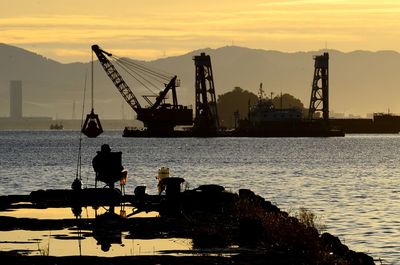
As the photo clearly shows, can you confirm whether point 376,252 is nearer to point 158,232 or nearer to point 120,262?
point 158,232

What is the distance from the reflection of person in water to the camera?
33188mm

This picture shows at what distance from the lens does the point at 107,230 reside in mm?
36875

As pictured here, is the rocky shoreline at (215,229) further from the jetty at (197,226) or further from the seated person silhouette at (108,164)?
the seated person silhouette at (108,164)

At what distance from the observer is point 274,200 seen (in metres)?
65.1

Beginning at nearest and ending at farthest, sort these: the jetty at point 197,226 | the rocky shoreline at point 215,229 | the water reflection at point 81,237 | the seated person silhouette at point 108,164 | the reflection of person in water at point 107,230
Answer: the rocky shoreline at point 215,229
the jetty at point 197,226
the water reflection at point 81,237
the reflection of person in water at point 107,230
the seated person silhouette at point 108,164

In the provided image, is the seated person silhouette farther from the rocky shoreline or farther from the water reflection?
the water reflection

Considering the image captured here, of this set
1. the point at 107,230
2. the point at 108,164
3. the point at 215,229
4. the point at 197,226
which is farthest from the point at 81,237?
the point at 108,164

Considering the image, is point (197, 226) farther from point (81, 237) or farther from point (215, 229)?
point (81, 237)

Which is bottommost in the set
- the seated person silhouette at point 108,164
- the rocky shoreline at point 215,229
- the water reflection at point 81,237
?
the water reflection at point 81,237

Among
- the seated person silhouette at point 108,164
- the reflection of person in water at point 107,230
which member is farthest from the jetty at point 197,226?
the seated person silhouette at point 108,164

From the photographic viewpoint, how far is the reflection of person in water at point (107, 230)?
3319 cm

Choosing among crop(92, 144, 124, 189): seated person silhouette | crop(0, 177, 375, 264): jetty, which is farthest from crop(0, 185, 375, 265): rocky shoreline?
crop(92, 144, 124, 189): seated person silhouette

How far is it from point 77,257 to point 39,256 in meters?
0.91

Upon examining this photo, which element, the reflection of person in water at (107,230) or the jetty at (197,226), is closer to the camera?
the jetty at (197,226)
